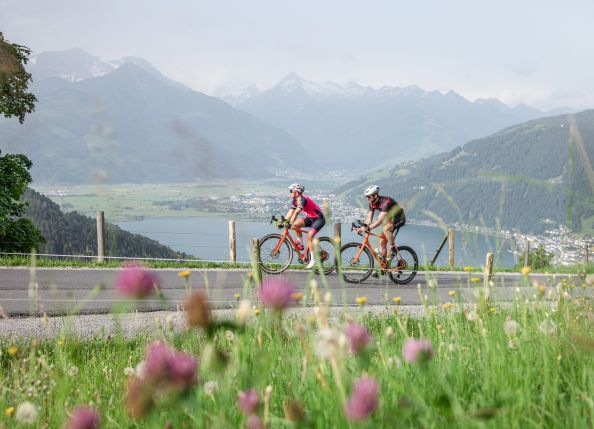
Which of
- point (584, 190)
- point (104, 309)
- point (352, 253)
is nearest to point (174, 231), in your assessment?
point (352, 253)

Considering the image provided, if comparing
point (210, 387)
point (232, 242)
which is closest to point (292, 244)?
point (232, 242)

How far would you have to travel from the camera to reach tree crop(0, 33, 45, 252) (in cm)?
2183

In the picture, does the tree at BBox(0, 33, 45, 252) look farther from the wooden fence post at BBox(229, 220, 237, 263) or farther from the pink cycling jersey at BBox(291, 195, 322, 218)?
the pink cycling jersey at BBox(291, 195, 322, 218)

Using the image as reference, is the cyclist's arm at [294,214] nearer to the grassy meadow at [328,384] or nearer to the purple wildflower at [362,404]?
Result: the grassy meadow at [328,384]

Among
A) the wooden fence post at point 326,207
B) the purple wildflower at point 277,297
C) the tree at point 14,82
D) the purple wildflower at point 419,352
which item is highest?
the tree at point 14,82

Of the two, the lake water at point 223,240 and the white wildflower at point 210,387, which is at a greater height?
the lake water at point 223,240

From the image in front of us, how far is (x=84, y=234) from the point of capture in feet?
177

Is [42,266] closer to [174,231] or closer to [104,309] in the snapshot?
[174,231]

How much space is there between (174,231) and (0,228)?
6.62 m

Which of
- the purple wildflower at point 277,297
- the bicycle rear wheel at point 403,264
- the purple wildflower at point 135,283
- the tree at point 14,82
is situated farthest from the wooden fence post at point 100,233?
the purple wildflower at point 277,297

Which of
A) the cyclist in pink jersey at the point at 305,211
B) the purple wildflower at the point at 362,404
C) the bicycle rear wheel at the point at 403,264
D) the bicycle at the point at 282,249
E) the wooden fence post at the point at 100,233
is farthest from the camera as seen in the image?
the wooden fence post at the point at 100,233

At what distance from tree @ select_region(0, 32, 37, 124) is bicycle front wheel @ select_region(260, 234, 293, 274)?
13.0m

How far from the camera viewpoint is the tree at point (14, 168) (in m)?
21.8

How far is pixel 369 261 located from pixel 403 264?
940mm
